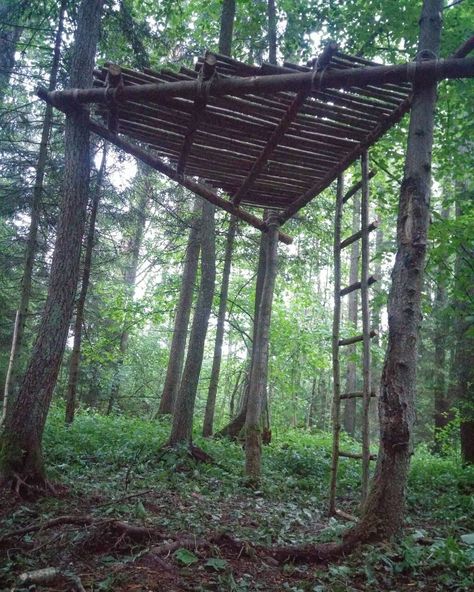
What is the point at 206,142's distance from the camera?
18.8ft

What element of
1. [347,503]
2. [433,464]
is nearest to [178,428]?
[347,503]

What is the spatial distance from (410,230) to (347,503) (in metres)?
4.55

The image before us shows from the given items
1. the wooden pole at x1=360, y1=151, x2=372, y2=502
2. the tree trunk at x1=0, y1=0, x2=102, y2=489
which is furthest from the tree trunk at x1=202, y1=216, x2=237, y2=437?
the wooden pole at x1=360, y1=151, x2=372, y2=502

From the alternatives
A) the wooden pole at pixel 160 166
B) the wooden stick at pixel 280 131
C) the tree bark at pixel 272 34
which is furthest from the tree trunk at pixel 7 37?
the wooden stick at pixel 280 131

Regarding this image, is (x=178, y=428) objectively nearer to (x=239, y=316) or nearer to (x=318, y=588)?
(x=318, y=588)

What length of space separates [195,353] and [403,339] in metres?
5.54

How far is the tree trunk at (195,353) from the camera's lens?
8.85 m

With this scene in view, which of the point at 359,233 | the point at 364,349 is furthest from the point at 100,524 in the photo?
the point at 359,233

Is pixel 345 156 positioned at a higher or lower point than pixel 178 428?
higher

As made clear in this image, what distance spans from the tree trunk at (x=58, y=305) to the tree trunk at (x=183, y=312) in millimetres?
5266

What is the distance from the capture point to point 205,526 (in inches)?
192

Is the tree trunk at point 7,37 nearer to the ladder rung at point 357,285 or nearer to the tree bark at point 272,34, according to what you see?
the tree bark at point 272,34

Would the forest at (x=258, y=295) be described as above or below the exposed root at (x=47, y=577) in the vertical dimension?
above

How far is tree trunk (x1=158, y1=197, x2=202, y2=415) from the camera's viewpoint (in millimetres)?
12359
